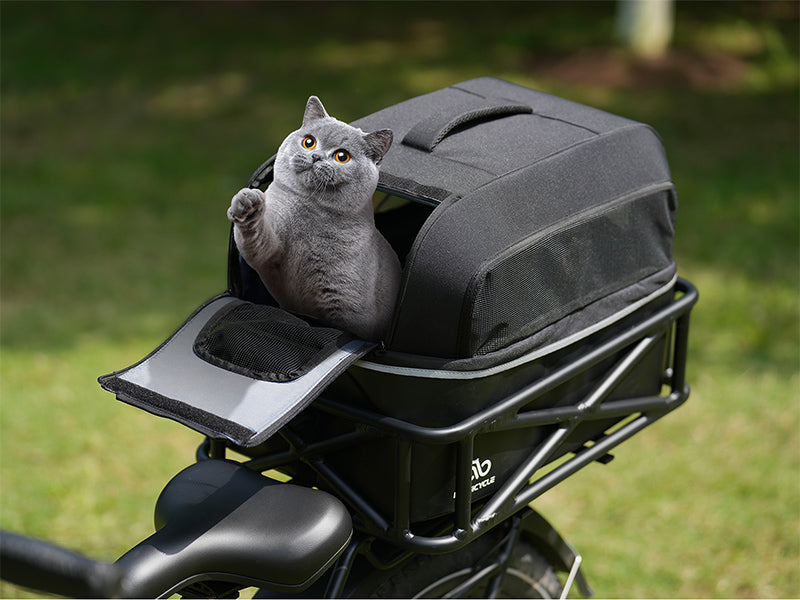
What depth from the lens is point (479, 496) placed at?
5.96 feet

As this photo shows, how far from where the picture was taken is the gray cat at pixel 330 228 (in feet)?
5.60

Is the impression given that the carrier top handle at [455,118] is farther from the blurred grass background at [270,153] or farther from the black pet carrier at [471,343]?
the blurred grass background at [270,153]

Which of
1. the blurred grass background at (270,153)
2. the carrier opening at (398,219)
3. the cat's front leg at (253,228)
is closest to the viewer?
the cat's front leg at (253,228)

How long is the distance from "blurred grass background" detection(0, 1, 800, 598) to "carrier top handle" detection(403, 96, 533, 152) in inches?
62.0

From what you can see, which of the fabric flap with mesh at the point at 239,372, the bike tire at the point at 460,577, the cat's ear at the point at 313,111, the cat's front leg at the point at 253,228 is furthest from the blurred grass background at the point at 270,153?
the cat's ear at the point at 313,111

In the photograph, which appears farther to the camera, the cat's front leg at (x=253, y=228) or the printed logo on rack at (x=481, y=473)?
the printed logo on rack at (x=481, y=473)

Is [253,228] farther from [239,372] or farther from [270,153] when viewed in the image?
[270,153]

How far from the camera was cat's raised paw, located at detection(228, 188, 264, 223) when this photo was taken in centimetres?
160

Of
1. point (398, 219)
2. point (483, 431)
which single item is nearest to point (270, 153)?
point (398, 219)

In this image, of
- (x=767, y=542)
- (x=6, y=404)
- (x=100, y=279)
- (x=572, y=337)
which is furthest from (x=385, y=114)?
(x=100, y=279)

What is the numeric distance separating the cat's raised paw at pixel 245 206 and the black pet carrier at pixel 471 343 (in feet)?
0.70

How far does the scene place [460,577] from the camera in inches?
78.2

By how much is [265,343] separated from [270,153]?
17.0 feet

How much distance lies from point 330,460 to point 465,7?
859cm
